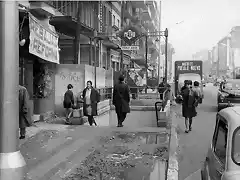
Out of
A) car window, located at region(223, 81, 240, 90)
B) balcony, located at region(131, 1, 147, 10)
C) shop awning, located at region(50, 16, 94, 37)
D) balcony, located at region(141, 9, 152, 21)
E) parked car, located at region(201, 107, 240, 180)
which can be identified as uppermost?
balcony, located at region(141, 9, 152, 21)

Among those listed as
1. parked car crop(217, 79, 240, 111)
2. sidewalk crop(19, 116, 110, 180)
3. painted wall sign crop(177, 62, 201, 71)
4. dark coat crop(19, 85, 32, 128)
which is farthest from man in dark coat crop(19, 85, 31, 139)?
painted wall sign crop(177, 62, 201, 71)

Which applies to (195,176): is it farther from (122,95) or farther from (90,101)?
(90,101)

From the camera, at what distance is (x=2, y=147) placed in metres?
3.29

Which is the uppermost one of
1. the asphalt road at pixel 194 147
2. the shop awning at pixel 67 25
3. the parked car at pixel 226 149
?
the shop awning at pixel 67 25

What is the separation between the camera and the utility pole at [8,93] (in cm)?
328

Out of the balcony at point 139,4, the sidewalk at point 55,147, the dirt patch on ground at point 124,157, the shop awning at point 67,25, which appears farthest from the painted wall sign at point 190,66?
the dirt patch on ground at point 124,157

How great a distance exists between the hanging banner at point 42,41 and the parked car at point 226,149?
7.18 metres

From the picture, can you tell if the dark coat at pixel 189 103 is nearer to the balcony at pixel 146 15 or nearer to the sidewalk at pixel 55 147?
the sidewalk at pixel 55 147

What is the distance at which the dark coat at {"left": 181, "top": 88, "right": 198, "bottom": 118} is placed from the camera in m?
11.5

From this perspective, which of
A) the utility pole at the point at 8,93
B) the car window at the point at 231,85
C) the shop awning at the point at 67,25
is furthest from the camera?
the car window at the point at 231,85

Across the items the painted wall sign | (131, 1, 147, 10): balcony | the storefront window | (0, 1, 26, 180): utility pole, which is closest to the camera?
(0, 1, 26, 180): utility pole

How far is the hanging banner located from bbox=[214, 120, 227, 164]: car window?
7.15 meters

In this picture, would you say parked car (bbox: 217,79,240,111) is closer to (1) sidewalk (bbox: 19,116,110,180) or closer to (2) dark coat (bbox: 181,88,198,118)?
(2) dark coat (bbox: 181,88,198,118)

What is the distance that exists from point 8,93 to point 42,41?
809 centimetres
